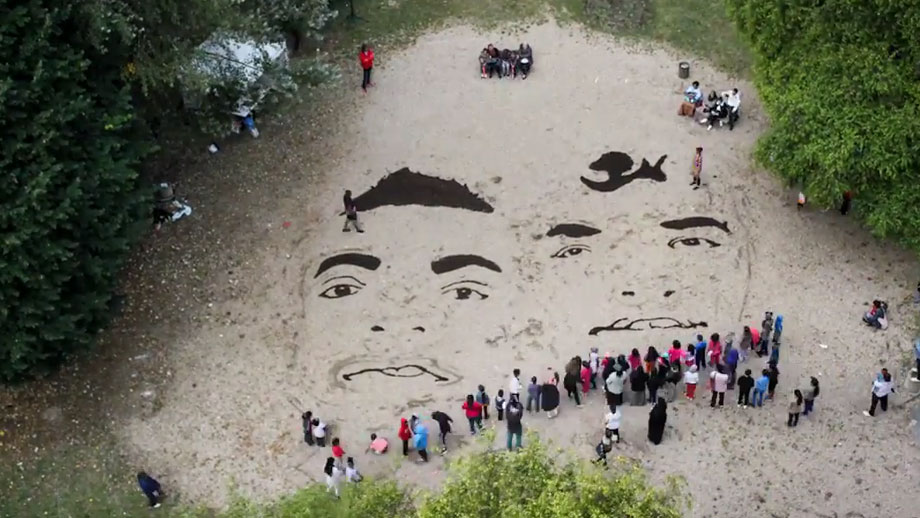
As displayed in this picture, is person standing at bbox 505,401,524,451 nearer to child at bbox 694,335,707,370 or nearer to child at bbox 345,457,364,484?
child at bbox 345,457,364,484

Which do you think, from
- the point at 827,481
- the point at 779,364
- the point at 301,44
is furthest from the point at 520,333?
the point at 301,44

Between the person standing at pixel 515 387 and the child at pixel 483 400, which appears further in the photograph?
the person standing at pixel 515 387

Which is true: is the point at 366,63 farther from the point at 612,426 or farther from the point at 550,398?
the point at 612,426

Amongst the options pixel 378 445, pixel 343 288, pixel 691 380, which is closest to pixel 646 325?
pixel 691 380

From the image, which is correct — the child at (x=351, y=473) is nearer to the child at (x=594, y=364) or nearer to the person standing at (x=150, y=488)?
the person standing at (x=150, y=488)

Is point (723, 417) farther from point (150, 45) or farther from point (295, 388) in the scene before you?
point (150, 45)

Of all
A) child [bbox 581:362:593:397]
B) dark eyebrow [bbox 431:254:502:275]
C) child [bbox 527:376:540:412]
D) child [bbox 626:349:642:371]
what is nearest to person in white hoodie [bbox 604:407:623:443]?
child [bbox 581:362:593:397]

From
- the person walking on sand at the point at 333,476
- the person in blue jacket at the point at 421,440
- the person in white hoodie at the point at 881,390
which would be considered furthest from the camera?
the person in white hoodie at the point at 881,390

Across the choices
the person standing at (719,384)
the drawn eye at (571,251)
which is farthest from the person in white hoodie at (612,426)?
the drawn eye at (571,251)
